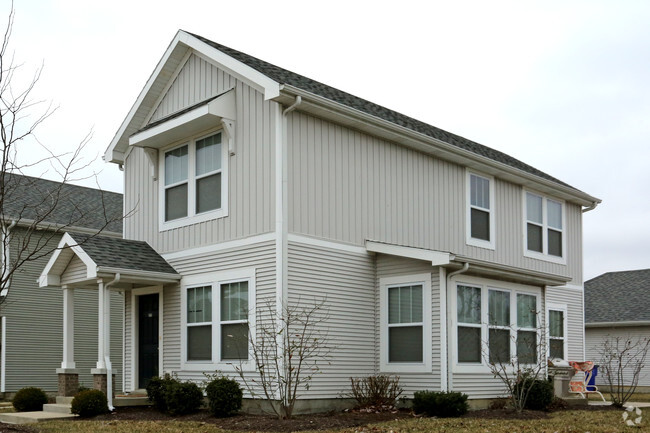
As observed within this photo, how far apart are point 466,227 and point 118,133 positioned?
326 inches

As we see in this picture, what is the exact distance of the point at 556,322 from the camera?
21047mm

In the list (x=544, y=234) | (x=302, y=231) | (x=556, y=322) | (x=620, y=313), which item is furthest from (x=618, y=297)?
(x=302, y=231)

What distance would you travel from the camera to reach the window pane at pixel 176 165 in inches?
645

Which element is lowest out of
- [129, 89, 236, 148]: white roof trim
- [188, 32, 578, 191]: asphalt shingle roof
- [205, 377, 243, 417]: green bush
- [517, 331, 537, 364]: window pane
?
[205, 377, 243, 417]: green bush

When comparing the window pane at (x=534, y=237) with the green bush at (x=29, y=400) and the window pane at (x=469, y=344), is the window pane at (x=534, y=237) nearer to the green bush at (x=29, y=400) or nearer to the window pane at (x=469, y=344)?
the window pane at (x=469, y=344)

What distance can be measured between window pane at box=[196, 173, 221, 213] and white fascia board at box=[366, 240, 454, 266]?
10.3 feet

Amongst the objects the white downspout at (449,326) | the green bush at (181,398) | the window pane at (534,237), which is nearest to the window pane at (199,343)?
the green bush at (181,398)

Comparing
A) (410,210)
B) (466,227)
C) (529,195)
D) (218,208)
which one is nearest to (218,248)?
(218,208)

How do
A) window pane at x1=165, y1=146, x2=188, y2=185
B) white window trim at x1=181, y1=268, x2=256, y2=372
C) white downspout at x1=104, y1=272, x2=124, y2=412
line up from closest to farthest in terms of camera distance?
white window trim at x1=181, y1=268, x2=256, y2=372 < white downspout at x1=104, y1=272, x2=124, y2=412 < window pane at x1=165, y1=146, x2=188, y2=185

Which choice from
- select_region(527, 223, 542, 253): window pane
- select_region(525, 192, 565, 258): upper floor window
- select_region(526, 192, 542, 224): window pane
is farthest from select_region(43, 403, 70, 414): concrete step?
select_region(526, 192, 542, 224): window pane

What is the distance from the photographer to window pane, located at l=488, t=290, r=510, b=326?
15695 millimetres

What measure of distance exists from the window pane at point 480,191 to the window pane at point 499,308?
3.06 meters

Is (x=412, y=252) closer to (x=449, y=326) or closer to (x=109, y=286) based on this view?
(x=449, y=326)

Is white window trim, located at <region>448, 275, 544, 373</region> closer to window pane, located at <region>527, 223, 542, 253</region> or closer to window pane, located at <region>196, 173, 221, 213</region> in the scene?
window pane, located at <region>527, 223, 542, 253</region>
